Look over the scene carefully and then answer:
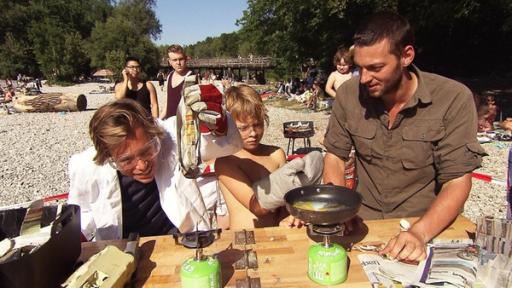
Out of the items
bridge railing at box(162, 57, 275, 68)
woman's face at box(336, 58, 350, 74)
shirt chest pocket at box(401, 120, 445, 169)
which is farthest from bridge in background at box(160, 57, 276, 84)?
shirt chest pocket at box(401, 120, 445, 169)

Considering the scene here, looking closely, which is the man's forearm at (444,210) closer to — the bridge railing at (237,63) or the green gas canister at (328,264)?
the green gas canister at (328,264)

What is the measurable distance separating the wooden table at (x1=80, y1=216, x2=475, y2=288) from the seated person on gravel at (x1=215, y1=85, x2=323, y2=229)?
234 millimetres

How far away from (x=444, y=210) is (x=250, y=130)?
1346 millimetres

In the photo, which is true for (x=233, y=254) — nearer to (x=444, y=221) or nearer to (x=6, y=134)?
(x=444, y=221)

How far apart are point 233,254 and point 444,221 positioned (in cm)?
119

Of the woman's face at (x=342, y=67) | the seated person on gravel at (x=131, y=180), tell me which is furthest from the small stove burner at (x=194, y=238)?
the woman's face at (x=342, y=67)

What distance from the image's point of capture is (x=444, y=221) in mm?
2209

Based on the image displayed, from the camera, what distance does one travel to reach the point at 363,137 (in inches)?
105

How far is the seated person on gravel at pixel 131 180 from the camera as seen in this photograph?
2.41 metres

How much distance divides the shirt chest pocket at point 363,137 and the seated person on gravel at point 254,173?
1.90 ft

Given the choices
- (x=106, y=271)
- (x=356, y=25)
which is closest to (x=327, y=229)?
(x=106, y=271)

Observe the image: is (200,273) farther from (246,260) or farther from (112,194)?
(112,194)

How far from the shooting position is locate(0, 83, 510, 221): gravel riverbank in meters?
6.50

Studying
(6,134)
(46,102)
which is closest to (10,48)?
(46,102)
